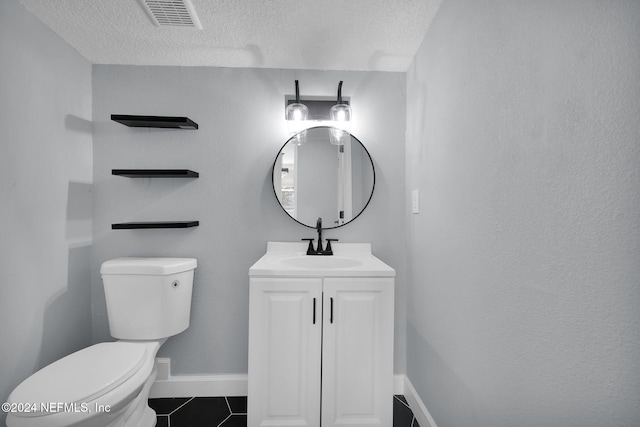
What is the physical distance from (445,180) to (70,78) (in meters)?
2.08

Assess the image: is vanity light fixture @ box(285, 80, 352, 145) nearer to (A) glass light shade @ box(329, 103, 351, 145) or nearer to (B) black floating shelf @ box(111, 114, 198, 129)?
(A) glass light shade @ box(329, 103, 351, 145)

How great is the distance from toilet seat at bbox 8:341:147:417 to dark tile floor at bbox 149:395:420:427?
1.74ft

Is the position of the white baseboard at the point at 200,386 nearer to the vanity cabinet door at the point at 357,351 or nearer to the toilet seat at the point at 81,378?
the toilet seat at the point at 81,378

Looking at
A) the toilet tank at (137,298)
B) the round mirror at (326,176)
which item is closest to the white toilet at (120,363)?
the toilet tank at (137,298)

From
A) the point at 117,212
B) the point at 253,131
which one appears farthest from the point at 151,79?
the point at 117,212

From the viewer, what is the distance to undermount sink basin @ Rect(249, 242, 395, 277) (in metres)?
1.33

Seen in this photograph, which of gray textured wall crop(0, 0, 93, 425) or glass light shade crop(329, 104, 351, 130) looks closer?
gray textured wall crop(0, 0, 93, 425)

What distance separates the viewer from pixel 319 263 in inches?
68.1

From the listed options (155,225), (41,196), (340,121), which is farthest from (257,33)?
(41,196)

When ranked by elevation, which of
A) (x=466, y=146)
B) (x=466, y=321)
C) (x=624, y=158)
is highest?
(x=466, y=146)

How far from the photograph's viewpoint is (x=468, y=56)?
1.08 meters

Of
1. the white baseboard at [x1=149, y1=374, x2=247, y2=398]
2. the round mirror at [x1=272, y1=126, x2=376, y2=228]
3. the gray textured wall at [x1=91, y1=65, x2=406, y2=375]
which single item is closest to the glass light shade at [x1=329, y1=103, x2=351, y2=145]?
the round mirror at [x1=272, y1=126, x2=376, y2=228]

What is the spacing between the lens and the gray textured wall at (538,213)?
56 cm

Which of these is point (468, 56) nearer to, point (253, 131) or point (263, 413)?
point (253, 131)
